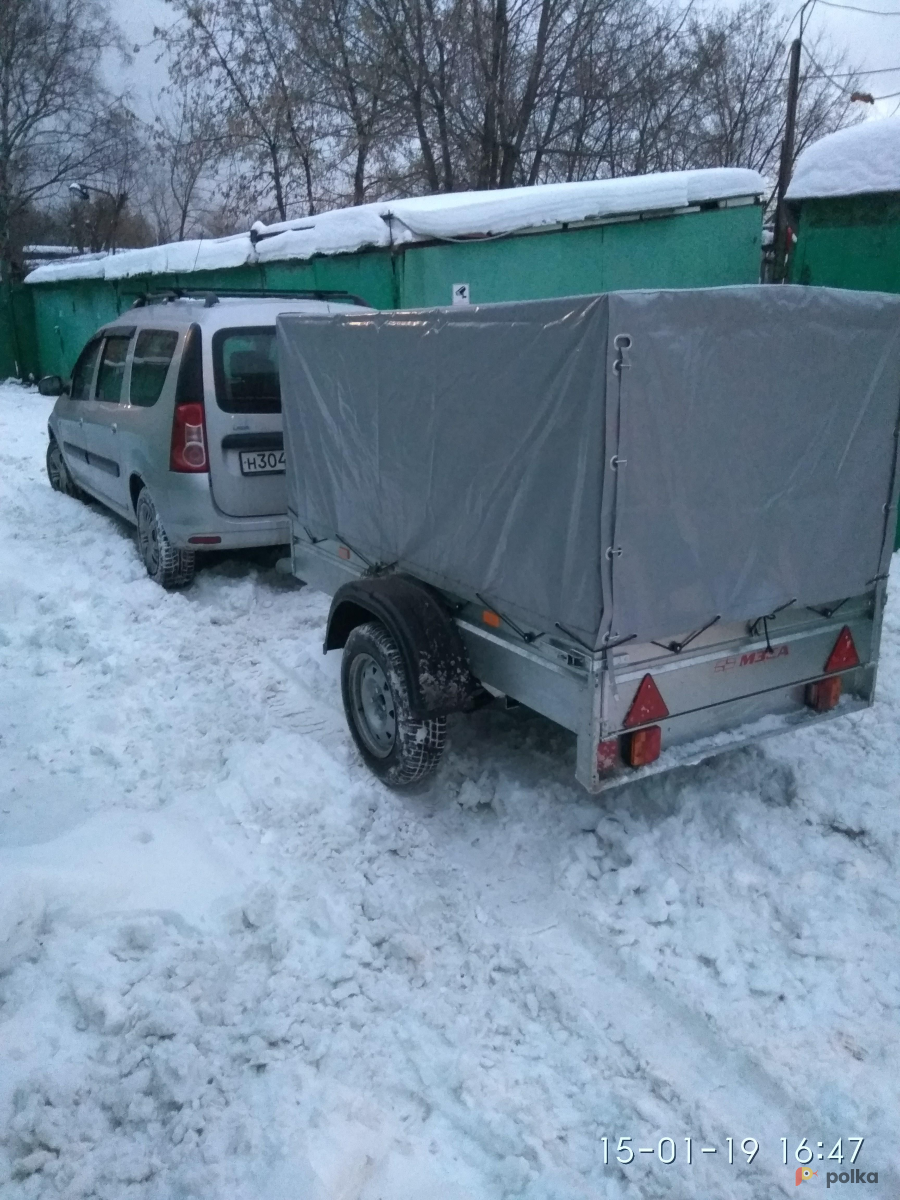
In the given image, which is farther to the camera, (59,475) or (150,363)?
(59,475)

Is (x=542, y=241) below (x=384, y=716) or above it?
above

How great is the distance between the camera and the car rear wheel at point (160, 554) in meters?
6.98

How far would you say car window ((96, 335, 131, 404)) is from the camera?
25.3 ft

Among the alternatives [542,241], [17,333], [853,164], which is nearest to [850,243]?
[853,164]

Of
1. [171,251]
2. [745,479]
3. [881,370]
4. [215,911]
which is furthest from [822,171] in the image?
[171,251]

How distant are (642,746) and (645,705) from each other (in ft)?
0.54

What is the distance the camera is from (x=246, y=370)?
6598mm

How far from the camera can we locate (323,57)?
742 inches

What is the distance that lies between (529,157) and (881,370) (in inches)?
683

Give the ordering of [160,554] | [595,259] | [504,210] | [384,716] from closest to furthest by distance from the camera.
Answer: [384,716]
[160,554]
[504,210]
[595,259]

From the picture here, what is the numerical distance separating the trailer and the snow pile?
13.9 ft

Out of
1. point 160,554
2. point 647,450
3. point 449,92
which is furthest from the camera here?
point 449,92

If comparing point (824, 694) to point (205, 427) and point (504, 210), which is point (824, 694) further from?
point (504, 210)

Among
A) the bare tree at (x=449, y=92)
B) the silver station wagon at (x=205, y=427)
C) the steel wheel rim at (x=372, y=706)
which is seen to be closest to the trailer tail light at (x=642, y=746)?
the steel wheel rim at (x=372, y=706)
